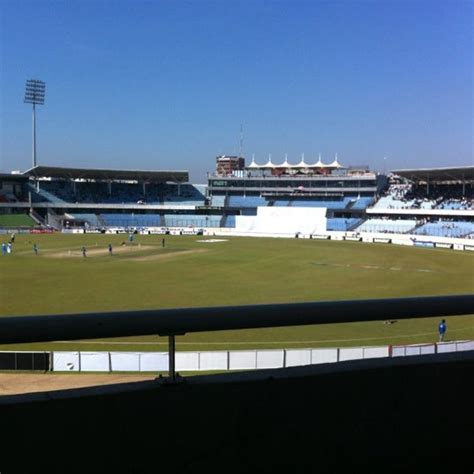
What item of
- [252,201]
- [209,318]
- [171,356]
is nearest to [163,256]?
[171,356]

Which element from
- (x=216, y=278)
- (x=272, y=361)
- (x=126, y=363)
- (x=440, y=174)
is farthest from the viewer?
(x=440, y=174)

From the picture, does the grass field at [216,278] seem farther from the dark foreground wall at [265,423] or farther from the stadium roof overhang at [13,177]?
the stadium roof overhang at [13,177]

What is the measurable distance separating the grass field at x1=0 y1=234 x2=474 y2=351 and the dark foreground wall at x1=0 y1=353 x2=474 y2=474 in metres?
8.40

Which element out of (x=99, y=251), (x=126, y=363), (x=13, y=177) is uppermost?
(x=13, y=177)

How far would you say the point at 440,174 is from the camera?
82.1 metres

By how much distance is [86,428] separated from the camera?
86.0 inches

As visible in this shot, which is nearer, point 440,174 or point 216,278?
point 216,278

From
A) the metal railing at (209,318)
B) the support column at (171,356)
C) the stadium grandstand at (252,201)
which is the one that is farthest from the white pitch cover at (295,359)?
the stadium grandstand at (252,201)

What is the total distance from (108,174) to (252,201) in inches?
1078

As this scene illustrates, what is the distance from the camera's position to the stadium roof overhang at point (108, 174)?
92.5m

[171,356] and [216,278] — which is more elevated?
[171,356]

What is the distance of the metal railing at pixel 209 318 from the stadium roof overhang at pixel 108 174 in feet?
309

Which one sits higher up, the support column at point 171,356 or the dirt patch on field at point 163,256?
the support column at point 171,356

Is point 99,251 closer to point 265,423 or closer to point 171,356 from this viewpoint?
point 171,356
